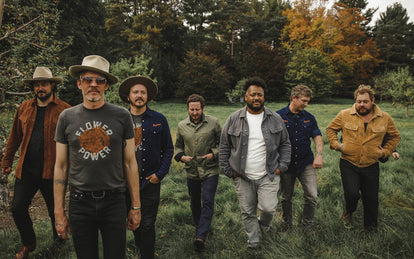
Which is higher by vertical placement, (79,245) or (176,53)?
(176,53)

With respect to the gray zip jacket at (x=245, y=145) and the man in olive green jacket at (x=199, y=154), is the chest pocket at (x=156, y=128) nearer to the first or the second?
the man in olive green jacket at (x=199, y=154)

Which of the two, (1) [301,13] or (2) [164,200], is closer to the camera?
(2) [164,200]

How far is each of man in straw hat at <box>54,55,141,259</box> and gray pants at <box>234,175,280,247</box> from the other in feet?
5.71

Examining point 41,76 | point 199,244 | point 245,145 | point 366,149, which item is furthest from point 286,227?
point 41,76


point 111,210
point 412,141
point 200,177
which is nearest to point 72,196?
point 111,210

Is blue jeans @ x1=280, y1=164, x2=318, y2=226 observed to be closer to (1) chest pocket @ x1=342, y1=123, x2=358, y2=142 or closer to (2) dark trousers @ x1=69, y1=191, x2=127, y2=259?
(1) chest pocket @ x1=342, y1=123, x2=358, y2=142

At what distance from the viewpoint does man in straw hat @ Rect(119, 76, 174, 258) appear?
2955 mm

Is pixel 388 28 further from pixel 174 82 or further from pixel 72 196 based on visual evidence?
pixel 72 196

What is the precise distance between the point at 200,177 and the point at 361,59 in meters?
39.9

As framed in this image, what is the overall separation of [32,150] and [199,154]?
2.24 m

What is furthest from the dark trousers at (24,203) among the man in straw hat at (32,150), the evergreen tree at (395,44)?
the evergreen tree at (395,44)

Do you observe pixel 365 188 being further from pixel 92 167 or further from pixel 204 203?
pixel 92 167

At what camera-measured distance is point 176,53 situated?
3728cm

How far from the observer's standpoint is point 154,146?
3.18 metres
